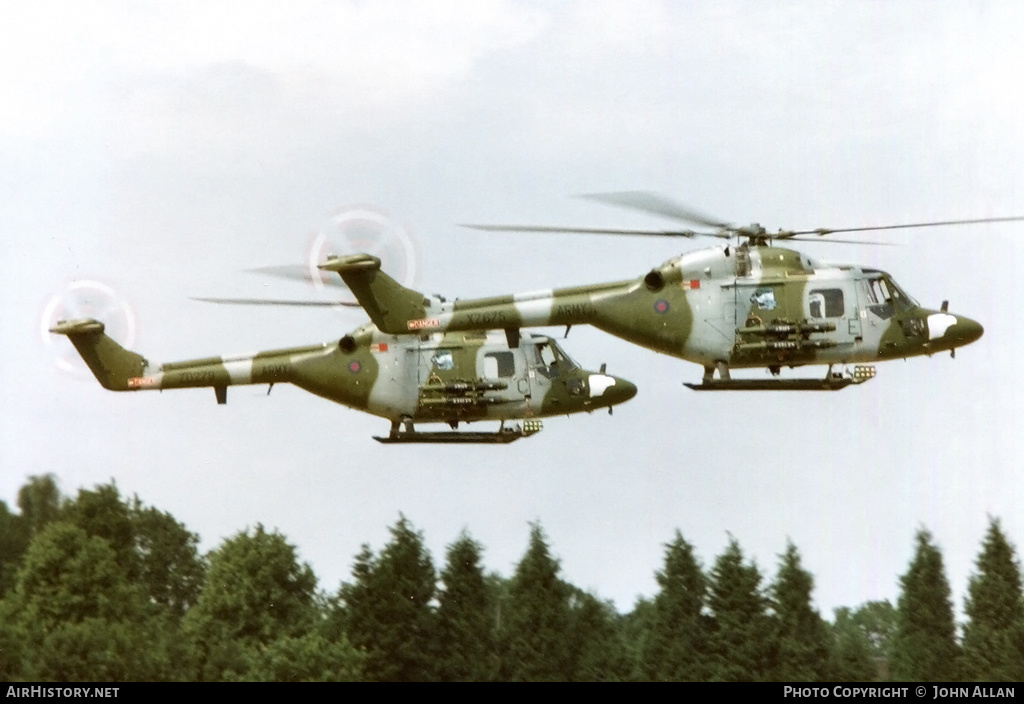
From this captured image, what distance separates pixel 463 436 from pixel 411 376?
2035mm

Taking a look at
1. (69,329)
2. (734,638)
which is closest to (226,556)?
(734,638)

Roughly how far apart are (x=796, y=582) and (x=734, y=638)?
281 centimetres

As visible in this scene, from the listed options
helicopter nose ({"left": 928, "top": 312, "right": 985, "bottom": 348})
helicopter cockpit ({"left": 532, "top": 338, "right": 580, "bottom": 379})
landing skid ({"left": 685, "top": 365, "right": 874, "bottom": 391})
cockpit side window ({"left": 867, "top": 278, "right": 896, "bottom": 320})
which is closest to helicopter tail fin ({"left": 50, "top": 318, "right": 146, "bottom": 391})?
helicopter cockpit ({"left": 532, "top": 338, "right": 580, "bottom": 379})

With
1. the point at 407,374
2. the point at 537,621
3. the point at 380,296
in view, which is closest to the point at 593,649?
the point at 537,621

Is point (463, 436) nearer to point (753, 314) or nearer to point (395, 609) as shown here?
point (753, 314)

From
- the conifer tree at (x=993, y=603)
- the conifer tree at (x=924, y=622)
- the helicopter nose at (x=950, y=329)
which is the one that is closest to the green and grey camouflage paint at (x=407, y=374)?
the helicopter nose at (x=950, y=329)

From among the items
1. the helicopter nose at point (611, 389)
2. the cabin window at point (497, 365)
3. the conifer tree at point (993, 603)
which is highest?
the conifer tree at point (993, 603)

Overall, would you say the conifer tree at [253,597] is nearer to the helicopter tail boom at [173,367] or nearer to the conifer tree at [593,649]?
the conifer tree at [593,649]

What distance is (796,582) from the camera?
210ft

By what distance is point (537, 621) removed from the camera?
63906mm

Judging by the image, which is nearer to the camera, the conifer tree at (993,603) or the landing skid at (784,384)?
the landing skid at (784,384)

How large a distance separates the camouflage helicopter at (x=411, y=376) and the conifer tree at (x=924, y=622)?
83.8 feet

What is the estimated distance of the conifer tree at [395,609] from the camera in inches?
2445

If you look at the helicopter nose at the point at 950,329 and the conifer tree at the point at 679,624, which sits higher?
the conifer tree at the point at 679,624
